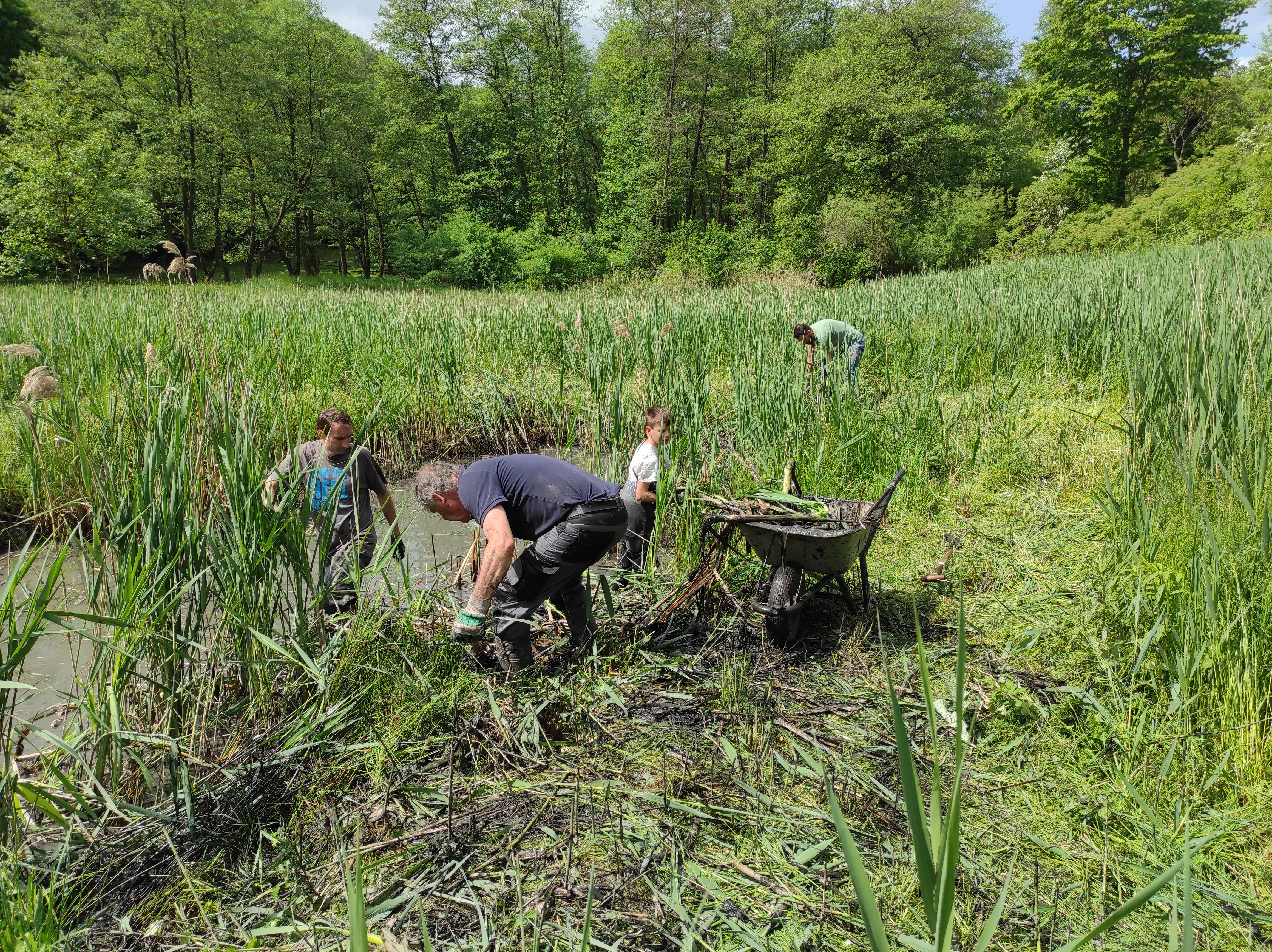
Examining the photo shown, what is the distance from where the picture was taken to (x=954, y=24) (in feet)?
80.8

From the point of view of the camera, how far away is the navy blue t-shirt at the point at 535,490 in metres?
3.20

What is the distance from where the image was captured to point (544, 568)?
126 inches

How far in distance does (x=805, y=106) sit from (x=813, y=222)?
4058 millimetres

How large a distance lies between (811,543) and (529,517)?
131 centimetres

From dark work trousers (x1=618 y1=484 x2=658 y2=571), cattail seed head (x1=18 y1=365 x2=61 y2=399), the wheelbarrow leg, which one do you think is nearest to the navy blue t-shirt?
dark work trousers (x1=618 y1=484 x2=658 y2=571)

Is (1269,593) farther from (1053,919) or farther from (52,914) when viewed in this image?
(52,914)

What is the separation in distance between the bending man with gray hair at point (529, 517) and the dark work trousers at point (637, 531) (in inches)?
39.4

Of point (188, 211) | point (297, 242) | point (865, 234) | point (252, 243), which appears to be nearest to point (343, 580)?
point (865, 234)

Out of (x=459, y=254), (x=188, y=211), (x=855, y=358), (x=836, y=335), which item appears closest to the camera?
(x=855, y=358)

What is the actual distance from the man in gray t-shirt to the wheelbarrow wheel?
1.72 meters

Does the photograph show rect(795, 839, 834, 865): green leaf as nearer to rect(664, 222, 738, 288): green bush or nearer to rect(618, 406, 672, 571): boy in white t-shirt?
rect(618, 406, 672, 571): boy in white t-shirt

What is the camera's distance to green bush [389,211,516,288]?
2741 cm

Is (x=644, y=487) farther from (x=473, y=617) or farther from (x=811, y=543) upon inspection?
(x=473, y=617)

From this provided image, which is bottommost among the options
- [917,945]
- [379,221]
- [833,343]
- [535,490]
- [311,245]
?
[917,945]
